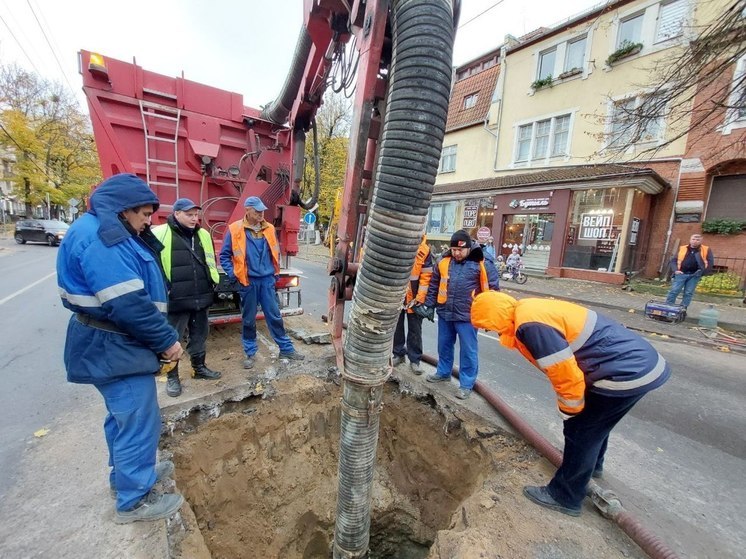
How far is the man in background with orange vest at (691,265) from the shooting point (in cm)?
751

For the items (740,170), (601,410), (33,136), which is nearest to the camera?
(601,410)

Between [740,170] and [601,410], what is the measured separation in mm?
13328

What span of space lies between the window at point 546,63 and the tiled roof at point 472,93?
2.50 m

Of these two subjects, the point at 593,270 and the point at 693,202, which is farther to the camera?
the point at 593,270

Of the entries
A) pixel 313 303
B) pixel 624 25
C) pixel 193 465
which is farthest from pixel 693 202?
pixel 193 465

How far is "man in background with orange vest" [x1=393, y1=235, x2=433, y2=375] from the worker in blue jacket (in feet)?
8.66

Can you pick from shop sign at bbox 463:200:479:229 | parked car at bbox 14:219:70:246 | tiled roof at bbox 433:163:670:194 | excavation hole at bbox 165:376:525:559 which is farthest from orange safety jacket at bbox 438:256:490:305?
parked car at bbox 14:219:70:246

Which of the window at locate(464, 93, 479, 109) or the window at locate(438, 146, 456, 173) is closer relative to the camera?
the window at locate(464, 93, 479, 109)

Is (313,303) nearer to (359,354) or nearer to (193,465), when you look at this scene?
(193,465)

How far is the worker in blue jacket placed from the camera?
1.79 meters

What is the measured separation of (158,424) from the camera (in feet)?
7.04

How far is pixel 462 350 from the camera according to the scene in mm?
3613

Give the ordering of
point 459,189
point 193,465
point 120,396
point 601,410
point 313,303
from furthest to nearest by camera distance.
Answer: point 459,189 < point 313,303 < point 193,465 < point 601,410 < point 120,396

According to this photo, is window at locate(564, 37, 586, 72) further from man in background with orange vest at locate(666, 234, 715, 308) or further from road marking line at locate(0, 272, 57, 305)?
road marking line at locate(0, 272, 57, 305)
